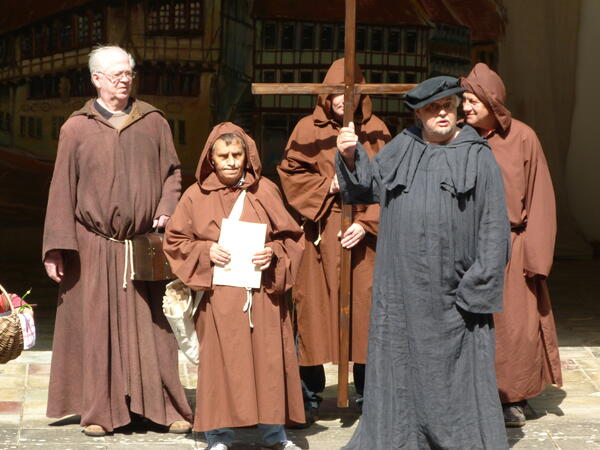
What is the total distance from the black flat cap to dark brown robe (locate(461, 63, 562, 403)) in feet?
3.52

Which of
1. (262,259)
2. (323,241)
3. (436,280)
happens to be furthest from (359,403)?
(436,280)

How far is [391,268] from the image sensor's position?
6.77m

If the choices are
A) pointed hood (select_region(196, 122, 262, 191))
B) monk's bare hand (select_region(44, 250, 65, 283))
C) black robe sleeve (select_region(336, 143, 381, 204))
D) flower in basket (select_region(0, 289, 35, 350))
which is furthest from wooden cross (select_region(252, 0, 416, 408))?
flower in basket (select_region(0, 289, 35, 350))

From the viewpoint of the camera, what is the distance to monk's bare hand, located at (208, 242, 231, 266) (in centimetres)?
701

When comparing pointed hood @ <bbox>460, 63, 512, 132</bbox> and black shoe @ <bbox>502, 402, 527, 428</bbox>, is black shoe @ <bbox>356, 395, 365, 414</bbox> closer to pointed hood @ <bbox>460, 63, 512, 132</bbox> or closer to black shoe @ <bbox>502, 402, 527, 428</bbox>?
black shoe @ <bbox>502, 402, 527, 428</bbox>

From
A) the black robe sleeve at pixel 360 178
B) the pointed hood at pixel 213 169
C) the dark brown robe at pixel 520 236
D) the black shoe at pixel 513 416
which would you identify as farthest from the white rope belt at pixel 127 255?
the black shoe at pixel 513 416

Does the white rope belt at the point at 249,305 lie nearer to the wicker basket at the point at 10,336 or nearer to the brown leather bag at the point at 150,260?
the brown leather bag at the point at 150,260

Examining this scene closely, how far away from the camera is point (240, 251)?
23.1ft

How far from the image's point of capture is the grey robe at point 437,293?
6.62 metres

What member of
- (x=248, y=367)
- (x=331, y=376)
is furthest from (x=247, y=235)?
(x=331, y=376)

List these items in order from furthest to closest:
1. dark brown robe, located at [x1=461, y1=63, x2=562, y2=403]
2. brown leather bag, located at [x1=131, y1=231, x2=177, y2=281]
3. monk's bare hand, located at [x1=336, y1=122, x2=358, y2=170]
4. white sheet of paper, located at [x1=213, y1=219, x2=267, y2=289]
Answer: dark brown robe, located at [x1=461, y1=63, x2=562, y2=403]
brown leather bag, located at [x1=131, y1=231, x2=177, y2=281]
white sheet of paper, located at [x1=213, y1=219, x2=267, y2=289]
monk's bare hand, located at [x1=336, y1=122, x2=358, y2=170]

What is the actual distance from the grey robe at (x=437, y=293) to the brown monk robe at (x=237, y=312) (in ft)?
1.73

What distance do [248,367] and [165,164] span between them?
1.32 metres

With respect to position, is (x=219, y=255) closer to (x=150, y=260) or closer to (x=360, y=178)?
(x=150, y=260)
